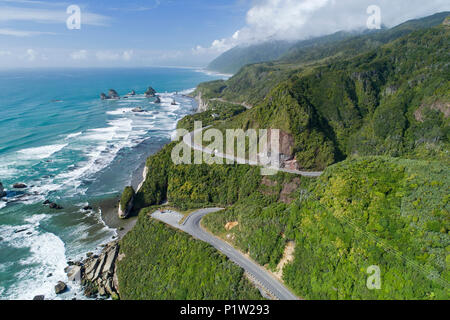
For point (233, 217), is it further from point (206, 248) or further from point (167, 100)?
point (167, 100)

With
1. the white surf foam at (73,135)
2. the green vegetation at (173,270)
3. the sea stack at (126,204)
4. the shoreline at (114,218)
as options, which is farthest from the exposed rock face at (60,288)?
the white surf foam at (73,135)

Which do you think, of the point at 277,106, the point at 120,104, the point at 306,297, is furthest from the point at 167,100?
the point at 306,297

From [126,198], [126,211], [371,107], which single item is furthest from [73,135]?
[371,107]

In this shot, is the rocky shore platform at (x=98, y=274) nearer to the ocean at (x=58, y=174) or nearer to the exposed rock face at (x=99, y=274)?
the exposed rock face at (x=99, y=274)

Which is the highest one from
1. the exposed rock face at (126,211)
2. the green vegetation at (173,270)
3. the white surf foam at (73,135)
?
the white surf foam at (73,135)

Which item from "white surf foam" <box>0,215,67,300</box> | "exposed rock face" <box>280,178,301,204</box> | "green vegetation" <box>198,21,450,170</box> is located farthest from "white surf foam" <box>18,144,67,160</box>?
"exposed rock face" <box>280,178,301,204</box>

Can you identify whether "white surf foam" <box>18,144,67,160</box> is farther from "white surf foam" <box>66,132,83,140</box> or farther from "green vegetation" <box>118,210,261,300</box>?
"green vegetation" <box>118,210,261,300</box>
